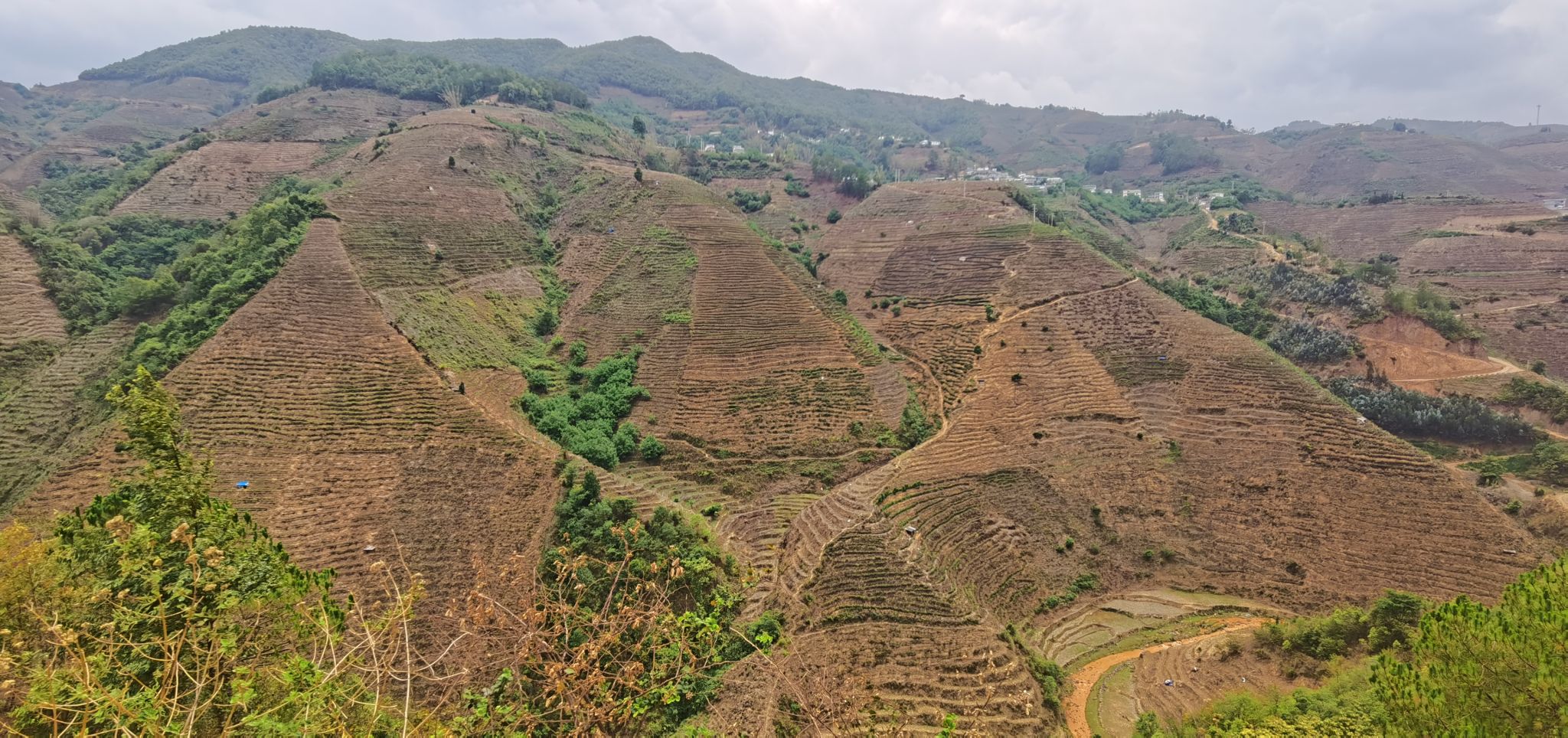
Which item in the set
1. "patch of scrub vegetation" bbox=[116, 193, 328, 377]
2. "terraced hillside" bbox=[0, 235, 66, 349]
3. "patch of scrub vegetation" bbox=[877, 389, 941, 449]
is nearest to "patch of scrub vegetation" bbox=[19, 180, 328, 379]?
"patch of scrub vegetation" bbox=[116, 193, 328, 377]

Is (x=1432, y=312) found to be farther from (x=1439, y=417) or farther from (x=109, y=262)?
(x=109, y=262)

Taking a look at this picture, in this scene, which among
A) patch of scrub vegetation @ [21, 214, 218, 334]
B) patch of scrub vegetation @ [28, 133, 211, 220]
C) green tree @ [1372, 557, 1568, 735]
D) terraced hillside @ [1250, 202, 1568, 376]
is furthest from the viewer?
patch of scrub vegetation @ [28, 133, 211, 220]

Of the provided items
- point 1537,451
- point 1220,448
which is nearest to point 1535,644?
point 1220,448

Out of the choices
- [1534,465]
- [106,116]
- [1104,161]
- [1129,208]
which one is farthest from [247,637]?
[1104,161]

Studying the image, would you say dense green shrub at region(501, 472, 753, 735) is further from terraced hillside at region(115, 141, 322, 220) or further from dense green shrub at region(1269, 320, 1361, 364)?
terraced hillside at region(115, 141, 322, 220)

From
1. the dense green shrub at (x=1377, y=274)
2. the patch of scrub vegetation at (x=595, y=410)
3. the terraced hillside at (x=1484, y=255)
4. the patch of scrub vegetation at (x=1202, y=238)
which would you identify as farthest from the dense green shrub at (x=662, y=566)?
the patch of scrub vegetation at (x=1202, y=238)

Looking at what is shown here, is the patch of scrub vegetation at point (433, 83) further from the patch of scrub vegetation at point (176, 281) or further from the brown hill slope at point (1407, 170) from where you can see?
the brown hill slope at point (1407, 170)
